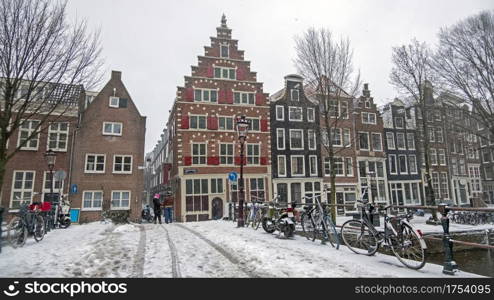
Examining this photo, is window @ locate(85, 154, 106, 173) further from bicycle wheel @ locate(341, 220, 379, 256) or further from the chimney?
bicycle wheel @ locate(341, 220, 379, 256)

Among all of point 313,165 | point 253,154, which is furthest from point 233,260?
point 313,165

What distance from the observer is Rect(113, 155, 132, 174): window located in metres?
22.4

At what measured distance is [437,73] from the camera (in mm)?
15664

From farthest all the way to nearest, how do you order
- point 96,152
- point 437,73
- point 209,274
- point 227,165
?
1. point 227,165
2. point 96,152
3. point 437,73
4. point 209,274

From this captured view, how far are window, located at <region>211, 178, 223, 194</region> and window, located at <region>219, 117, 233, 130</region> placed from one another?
5007mm

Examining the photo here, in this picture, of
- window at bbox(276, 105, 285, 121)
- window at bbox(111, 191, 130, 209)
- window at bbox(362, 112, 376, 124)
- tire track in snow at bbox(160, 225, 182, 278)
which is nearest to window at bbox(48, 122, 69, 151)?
window at bbox(111, 191, 130, 209)

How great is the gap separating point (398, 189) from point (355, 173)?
7.14 m

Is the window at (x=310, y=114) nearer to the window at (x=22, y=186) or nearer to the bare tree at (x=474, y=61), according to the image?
the bare tree at (x=474, y=61)

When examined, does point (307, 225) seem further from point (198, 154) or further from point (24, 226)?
point (198, 154)

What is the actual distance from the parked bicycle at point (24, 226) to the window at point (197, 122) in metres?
15.9

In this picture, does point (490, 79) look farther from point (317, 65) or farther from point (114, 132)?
point (114, 132)

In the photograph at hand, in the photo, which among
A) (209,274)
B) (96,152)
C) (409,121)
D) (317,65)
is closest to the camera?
(209,274)

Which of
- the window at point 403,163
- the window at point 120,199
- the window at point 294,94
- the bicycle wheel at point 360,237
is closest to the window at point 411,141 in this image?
the window at point 403,163

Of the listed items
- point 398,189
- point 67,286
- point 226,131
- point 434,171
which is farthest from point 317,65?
point 434,171
